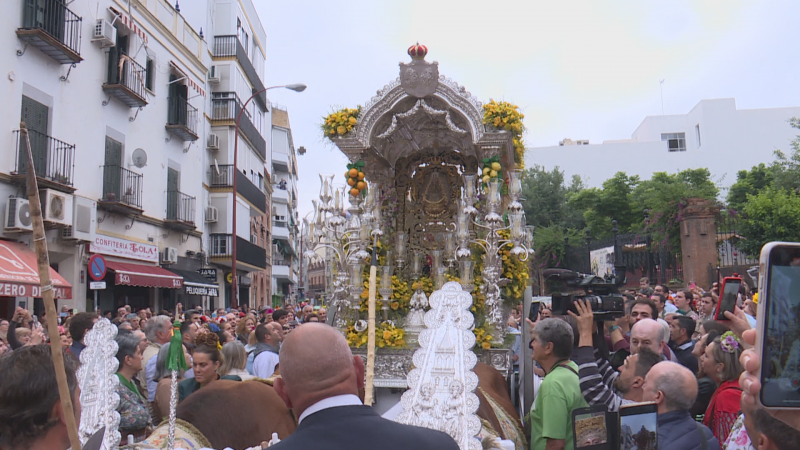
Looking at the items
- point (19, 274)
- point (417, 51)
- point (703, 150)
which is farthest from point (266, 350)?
point (703, 150)

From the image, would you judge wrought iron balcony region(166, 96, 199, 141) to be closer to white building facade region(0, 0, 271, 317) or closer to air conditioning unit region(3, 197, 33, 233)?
white building facade region(0, 0, 271, 317)

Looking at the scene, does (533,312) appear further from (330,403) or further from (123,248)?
(123,248)

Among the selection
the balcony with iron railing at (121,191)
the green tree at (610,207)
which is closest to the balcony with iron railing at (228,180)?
the balcony with iron railing at (121,191)

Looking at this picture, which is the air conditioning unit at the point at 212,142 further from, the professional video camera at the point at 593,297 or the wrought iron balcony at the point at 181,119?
the professional video camera at the point at 593,297

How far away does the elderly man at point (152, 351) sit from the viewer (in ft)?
21.7

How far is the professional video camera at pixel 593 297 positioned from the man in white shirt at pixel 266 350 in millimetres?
3395

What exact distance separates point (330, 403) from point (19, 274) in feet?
42.1

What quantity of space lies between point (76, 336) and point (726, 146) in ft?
169

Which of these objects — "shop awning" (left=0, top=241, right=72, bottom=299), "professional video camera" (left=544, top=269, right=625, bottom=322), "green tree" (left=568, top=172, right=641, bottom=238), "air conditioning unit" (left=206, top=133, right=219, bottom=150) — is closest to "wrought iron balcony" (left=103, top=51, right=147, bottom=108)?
"shop awning" (left=0, top=241, right=72, bottom=299)

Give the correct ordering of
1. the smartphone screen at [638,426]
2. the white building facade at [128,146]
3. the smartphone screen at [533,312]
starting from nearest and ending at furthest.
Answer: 1. the smartphone screen at [638,426]
2. the smartphone screen at [533,312]
3. the white building facade at [128,146]

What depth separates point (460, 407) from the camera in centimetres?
351

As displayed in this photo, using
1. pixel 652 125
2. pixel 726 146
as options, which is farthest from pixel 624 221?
pixel 652 125

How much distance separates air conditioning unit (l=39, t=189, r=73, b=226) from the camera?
1469 centimetres

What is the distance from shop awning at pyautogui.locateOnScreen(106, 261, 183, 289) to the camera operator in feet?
51.0
